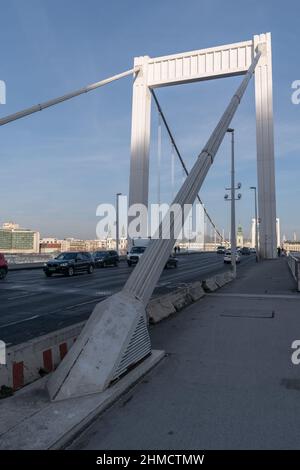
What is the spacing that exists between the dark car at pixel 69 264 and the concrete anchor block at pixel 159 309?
54.8 ft

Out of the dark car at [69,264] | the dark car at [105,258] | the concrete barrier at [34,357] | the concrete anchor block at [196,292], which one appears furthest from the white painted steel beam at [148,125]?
the concrete barrier at [34,357]

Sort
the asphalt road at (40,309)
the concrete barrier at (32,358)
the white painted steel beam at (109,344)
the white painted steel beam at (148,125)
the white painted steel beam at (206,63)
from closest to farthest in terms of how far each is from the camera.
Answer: the white painted steel beam at (109,344) < the concrete barrier at (32,358) < the asphalt road at (40,309) < the white painted steel beam at (206,63) < the white painted steel beam at (148,125)

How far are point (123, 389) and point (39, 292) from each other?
12814mm

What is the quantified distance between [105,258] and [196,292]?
86.8ft

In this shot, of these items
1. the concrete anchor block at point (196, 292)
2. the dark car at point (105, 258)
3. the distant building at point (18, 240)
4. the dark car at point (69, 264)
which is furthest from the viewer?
the distant building at point (18, 240)

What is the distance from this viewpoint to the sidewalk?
4.03 meters

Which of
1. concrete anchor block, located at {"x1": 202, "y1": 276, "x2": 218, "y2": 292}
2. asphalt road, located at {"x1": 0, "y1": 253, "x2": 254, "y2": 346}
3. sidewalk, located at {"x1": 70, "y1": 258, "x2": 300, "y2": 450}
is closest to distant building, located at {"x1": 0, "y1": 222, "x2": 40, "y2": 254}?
asphalt road, located at {"x1": 0, "y1": 253, "x2": 254, "y2": 346}

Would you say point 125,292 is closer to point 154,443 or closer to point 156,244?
point 156,244

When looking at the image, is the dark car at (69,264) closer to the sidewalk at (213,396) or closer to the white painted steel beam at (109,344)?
the sidewalk at (213,396)

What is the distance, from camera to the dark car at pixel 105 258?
131 feet

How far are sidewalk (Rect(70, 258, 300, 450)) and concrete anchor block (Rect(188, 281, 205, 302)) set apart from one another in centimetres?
430

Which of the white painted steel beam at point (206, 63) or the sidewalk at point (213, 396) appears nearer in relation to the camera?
the sidewalk at point (213, 396)

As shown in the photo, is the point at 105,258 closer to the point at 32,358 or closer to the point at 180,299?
the point at 180,299
